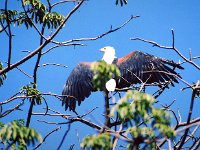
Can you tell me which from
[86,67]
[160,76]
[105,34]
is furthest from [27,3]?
[86,67]

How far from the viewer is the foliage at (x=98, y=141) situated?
204 cm

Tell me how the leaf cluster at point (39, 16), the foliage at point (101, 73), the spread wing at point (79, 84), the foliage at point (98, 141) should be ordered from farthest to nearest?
the spread wing at point (79, 84), the leaf cluster at point (39, 16), the foliage at point (101, 73), the foliage at point (98, 141)

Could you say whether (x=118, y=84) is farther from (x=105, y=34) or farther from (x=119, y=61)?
(x=105, y=34)

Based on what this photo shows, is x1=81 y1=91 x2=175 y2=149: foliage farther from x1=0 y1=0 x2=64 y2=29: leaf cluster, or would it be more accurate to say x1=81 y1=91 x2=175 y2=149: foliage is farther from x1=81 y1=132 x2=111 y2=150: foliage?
x1=0 y1=0 x2=64 y2=29: leaf cluster

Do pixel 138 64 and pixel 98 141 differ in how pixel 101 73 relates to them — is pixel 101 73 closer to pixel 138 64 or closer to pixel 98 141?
pixel 98 141

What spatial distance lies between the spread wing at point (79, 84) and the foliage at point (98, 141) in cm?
419

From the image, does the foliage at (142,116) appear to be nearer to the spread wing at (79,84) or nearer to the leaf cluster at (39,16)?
the leaf cluster at (39,16)

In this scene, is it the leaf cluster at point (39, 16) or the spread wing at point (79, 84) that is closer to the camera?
the leaf cluster at point (39, 16)

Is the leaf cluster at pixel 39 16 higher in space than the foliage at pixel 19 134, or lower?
higher

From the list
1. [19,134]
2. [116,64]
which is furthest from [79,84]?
[19,134]

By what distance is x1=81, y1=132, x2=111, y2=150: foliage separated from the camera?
80.1 inches

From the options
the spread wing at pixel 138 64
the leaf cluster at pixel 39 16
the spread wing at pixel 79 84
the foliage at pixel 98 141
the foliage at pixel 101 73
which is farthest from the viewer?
the spread wing at pixel 79 84

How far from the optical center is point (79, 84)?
266 inches

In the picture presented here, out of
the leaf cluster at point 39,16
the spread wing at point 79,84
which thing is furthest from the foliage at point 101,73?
the spread wing at point 79,84
